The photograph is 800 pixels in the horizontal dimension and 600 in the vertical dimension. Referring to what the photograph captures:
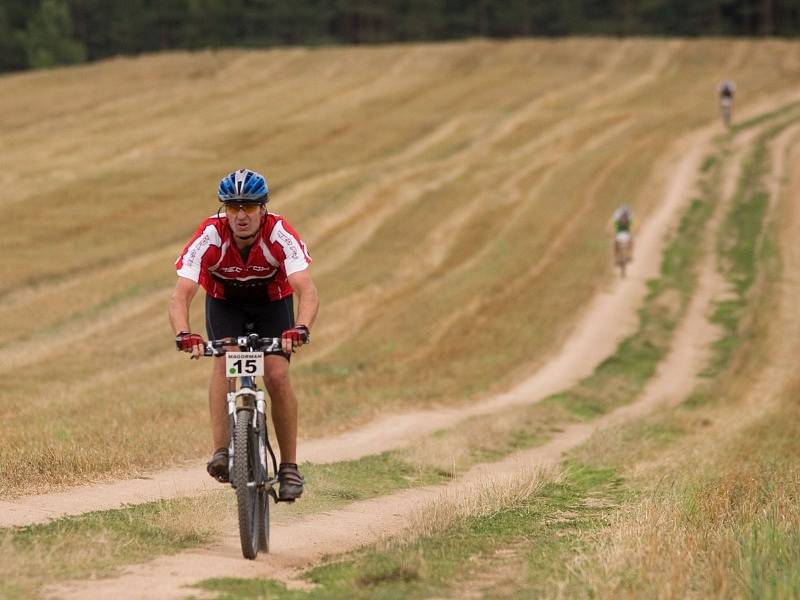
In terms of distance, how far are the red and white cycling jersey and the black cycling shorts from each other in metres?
0.12

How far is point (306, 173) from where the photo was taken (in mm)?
45469

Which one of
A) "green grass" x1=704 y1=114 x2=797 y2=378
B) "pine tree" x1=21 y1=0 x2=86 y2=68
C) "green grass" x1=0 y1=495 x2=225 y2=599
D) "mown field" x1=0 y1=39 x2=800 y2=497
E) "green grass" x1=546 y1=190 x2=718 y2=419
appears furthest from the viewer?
"pine tree" x1=21 y1=0 x2=86 y2=68

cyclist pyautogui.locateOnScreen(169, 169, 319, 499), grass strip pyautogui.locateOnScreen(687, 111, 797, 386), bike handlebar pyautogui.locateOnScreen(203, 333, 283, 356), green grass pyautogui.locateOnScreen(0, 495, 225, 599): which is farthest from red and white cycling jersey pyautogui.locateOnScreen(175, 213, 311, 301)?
grass strip pyautogui.locateOnScreen(687, 111, 797, 386)

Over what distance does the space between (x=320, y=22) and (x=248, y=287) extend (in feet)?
327

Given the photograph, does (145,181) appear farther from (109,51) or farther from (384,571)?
(109,51)

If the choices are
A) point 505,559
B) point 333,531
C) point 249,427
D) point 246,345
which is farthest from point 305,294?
point 505,559

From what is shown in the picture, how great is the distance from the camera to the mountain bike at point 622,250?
31.8 meters

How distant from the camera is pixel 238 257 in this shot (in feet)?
27.8

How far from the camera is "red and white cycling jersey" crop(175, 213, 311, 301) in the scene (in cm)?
844

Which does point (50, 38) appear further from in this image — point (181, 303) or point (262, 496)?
point (262, 496)

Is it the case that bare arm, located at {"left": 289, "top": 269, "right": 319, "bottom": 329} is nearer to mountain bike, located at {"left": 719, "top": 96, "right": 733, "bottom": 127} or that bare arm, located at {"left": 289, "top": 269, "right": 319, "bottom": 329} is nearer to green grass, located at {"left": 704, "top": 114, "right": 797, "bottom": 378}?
green grass, located at {"left": 704, "top": 114, "right": 797, "bottom": 378}

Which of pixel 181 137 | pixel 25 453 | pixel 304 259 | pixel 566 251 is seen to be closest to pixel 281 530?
pixel 304 259

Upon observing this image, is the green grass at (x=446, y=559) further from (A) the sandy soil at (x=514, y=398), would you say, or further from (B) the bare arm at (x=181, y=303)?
(A) the sandy soil at (x=514, y=398)

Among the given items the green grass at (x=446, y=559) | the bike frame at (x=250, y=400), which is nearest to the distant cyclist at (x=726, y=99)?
the green grass at (x=446, y=559)
